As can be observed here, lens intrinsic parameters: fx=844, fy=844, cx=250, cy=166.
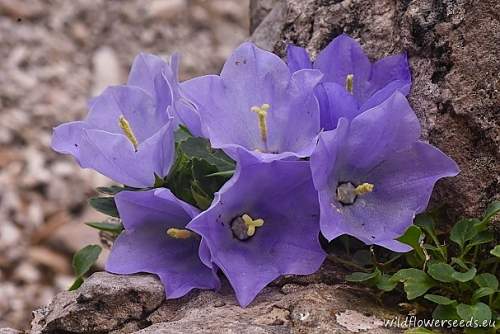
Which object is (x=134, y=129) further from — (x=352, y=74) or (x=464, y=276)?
(x=464, y=276)

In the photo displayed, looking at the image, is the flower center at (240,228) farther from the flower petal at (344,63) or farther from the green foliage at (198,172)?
the flower petal at (344,63)

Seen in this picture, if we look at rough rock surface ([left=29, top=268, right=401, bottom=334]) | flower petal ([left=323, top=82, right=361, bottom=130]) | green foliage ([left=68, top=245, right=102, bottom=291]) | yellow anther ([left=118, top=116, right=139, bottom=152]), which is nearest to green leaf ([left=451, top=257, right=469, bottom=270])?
rough rock surface ([left=29, top=268, right=401, bottom=334])

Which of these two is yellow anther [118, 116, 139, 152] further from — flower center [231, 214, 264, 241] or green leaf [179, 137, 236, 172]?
flower center [231, 214, 264, 241]

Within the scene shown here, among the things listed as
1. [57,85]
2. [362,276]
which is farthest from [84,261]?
[57,85]

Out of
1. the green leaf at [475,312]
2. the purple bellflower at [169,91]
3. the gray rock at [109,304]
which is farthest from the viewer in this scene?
the purple bellflower at [169,91]

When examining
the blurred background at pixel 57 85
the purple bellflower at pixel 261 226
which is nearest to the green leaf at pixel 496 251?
the purple bellflower at pixel 261 226

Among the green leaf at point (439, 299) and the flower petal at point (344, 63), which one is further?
the flower petal at point (344, 63)

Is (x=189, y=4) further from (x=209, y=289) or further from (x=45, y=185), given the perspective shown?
(x=209, y=289)
